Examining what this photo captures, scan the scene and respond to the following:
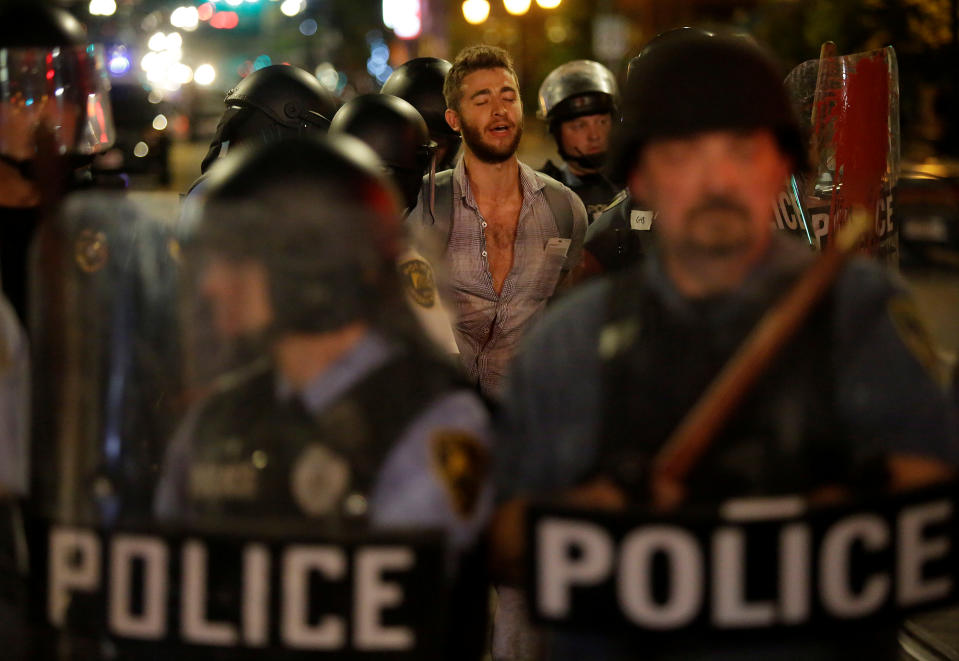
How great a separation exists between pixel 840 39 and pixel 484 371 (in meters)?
16.3

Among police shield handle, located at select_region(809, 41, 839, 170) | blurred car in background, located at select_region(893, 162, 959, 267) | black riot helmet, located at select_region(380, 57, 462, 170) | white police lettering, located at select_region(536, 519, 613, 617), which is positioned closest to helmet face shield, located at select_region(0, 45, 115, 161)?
white police lettering, located at select_region(536, 519, 613, 617)

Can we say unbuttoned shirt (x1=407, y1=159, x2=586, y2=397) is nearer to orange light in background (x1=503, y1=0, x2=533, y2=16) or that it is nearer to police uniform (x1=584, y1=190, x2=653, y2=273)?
police uniform (x1=584, y1=190, x2=653, y2=273)

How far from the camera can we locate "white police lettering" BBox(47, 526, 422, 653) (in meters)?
2.43

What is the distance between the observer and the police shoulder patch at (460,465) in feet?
8.19

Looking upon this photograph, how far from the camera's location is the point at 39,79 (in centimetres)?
350

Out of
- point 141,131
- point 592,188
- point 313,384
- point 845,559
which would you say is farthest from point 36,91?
point 141,131

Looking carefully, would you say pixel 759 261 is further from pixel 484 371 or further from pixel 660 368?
pixel 484 371

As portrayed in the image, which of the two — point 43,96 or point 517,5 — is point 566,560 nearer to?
point 43,96

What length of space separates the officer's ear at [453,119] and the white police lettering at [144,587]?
13.5ft

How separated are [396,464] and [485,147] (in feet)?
12.7

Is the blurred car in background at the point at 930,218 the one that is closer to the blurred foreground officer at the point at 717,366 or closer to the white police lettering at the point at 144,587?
the blurred foreground officer at the point at 717,366

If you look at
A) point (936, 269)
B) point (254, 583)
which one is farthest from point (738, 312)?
point (936, 269)

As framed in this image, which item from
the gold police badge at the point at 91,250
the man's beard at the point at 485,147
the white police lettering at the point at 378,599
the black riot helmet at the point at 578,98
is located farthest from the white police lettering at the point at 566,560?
the black riot helmet at the point at 578,98

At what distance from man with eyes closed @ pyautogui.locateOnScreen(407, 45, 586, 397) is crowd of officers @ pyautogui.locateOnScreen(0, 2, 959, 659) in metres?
3.02
